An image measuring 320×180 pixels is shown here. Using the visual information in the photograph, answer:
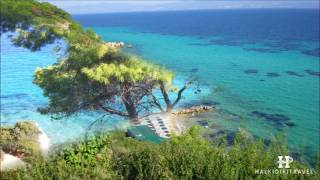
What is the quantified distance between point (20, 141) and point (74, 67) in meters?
4.76

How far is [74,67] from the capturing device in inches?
829

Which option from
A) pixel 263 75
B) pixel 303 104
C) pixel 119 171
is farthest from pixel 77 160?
pixel 263 75

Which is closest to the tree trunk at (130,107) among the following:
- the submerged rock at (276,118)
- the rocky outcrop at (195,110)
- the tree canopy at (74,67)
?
the tree canopy at (74,67)

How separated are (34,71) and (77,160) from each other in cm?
808

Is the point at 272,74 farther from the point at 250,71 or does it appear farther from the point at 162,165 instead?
the point at 162,165

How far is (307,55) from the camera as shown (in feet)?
230

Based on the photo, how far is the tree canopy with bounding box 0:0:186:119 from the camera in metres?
20.8

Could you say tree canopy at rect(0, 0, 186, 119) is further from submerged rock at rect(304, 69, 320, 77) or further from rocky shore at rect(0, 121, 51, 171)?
submerged rock at rect(304, 69, 320, 77)

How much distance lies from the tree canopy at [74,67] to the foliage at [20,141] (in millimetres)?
2162

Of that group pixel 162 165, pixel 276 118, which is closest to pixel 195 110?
pixel 276 118

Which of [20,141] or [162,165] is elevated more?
[162,165]

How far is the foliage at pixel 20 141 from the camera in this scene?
17891 mm

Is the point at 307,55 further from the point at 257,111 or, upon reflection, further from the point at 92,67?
the point at 92,67

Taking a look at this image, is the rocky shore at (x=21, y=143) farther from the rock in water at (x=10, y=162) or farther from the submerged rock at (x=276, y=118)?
the submerged rock at (x=276, y=118)
